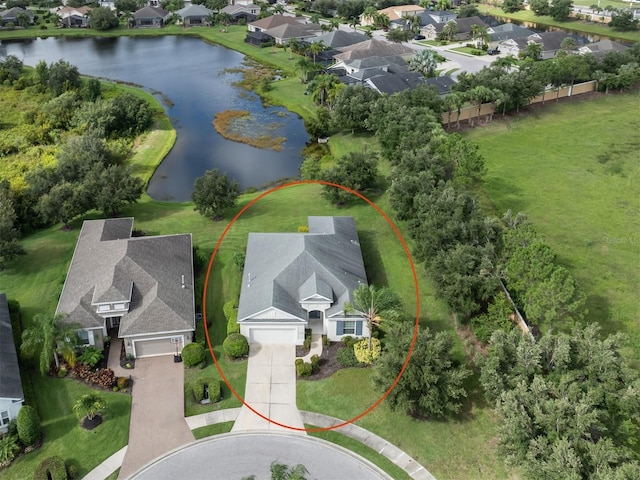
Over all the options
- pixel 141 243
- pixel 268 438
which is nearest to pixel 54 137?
pixel 141 243

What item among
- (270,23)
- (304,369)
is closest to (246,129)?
(304,369)

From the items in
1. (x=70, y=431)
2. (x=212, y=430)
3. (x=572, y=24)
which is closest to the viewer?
(x=70, y=431)

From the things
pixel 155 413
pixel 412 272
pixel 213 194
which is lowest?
pixel 155 413

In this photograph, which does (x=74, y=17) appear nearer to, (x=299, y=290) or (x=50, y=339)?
(x=50, y=339)

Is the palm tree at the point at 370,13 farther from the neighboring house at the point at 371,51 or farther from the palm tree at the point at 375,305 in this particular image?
the palm tree at the point at 375,305

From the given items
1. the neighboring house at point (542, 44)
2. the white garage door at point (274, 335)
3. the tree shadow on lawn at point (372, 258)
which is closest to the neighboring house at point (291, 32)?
the neighboring house at point (542, 44)

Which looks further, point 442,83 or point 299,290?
point 442,83

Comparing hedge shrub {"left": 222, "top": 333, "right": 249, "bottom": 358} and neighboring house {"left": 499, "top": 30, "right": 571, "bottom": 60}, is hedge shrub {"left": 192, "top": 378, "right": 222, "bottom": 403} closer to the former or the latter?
hedge shrub {"left": 222, "top": 333, "right": 249, "bottom": 358}
